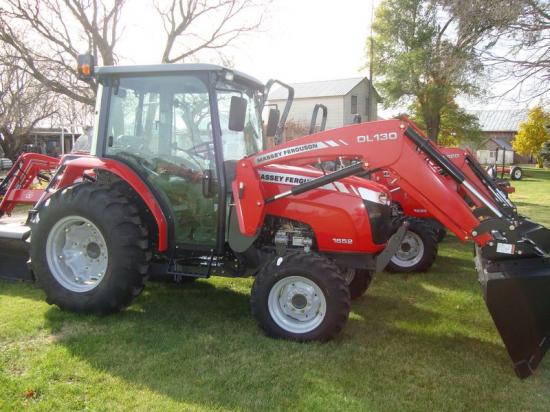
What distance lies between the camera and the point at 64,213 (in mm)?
4695

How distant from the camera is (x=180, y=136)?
4.74m

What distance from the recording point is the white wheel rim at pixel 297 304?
416cm

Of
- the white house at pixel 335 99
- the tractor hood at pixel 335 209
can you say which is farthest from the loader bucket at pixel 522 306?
the white house at pixel 335 99

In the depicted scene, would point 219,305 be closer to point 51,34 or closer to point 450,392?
point 450,392

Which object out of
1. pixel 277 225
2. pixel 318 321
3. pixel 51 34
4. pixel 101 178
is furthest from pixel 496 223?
pixel 51 34

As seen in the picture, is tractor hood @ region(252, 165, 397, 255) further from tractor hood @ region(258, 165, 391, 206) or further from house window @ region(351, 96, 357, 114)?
house window @ region(351, 96, 357, 114)

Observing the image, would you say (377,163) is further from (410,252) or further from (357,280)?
(410,252)

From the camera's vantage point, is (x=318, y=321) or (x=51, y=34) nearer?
(x=318, y=321)

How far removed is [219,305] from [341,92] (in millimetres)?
35615

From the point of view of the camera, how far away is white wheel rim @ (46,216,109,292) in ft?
15.6

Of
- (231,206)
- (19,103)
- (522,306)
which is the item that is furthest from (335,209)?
(19,103)

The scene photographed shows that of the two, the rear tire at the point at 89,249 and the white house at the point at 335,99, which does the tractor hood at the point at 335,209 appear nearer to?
the rear tire at the point at 89,249

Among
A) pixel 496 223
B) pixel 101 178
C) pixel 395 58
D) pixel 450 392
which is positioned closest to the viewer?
pixel 450 392

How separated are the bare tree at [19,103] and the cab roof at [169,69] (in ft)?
38.4
